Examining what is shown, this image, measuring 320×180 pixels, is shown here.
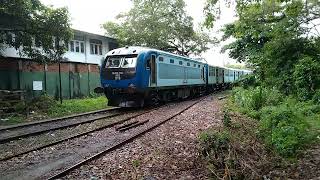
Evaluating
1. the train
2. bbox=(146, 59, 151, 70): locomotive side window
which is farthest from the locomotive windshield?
bbox=(146, 59, 151, 70): locomotive side window

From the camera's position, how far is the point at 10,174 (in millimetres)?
7328

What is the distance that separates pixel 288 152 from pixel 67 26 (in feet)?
45.6

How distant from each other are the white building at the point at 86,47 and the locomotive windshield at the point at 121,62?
1122cm

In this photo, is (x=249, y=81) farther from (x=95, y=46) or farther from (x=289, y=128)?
(x=289, y=128)

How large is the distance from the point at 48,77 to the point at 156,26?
16.6 m

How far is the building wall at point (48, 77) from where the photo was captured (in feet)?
69.7

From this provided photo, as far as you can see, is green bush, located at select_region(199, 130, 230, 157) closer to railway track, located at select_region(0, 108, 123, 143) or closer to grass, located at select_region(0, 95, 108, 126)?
railway track, located at select_region(0, 108, 123, 143)

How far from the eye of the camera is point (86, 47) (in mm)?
34281

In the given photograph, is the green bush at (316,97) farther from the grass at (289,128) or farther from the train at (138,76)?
the train at (138,76)

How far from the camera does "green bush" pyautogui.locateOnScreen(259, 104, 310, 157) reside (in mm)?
8445

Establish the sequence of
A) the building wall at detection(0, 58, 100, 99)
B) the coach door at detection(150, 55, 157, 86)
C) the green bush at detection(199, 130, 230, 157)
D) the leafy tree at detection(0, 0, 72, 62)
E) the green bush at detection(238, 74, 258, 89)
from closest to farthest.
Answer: the green bush at detection(199, 130, 230, 157) < the leafy tree at detection(0, 0, 72, 62) < the coach door at detection(150, 55, 157, 86) < the building wall at detection(0, 58, 100, 99) < the green bush at detection(238, 74, 258, 89)

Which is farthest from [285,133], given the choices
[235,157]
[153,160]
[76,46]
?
[76,46]

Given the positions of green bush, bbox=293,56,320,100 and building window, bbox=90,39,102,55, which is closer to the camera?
green bush, bbox=293,56,320,100

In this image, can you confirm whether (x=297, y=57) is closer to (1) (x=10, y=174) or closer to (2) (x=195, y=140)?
(2) (x=195, y=140)
